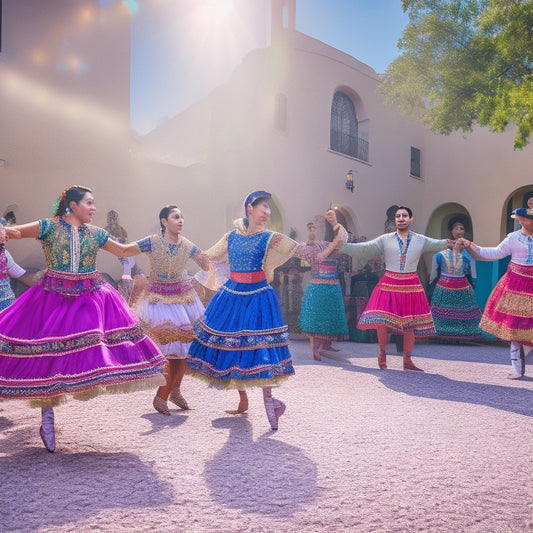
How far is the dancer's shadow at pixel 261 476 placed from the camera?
2.56 meters

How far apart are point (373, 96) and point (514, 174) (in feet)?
15.5

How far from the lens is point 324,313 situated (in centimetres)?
816

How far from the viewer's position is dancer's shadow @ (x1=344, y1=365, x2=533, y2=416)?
16.2 ft

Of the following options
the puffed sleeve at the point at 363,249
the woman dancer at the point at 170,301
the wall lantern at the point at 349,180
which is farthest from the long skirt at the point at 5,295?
the wall lantern at the point at 349,180

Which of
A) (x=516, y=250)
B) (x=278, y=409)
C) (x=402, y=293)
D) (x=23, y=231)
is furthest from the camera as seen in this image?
(x=402, y=293)

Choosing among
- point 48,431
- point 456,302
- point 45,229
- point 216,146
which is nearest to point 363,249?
point 456,302

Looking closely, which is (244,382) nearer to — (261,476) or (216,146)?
(261,476)

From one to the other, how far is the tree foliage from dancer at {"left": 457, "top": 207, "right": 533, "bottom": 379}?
9.78 feet

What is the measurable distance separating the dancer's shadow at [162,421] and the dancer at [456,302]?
6.74 meters

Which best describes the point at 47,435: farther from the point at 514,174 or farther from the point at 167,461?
the point at 514,174

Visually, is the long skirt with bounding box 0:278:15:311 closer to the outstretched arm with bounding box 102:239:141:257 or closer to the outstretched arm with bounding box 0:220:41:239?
the outstretched arm with bounding box 102:239:141:257

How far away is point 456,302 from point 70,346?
8.04 metres

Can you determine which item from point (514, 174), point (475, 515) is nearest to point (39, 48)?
point (475, 515)

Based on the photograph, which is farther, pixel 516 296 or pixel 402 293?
pixel 402 293
